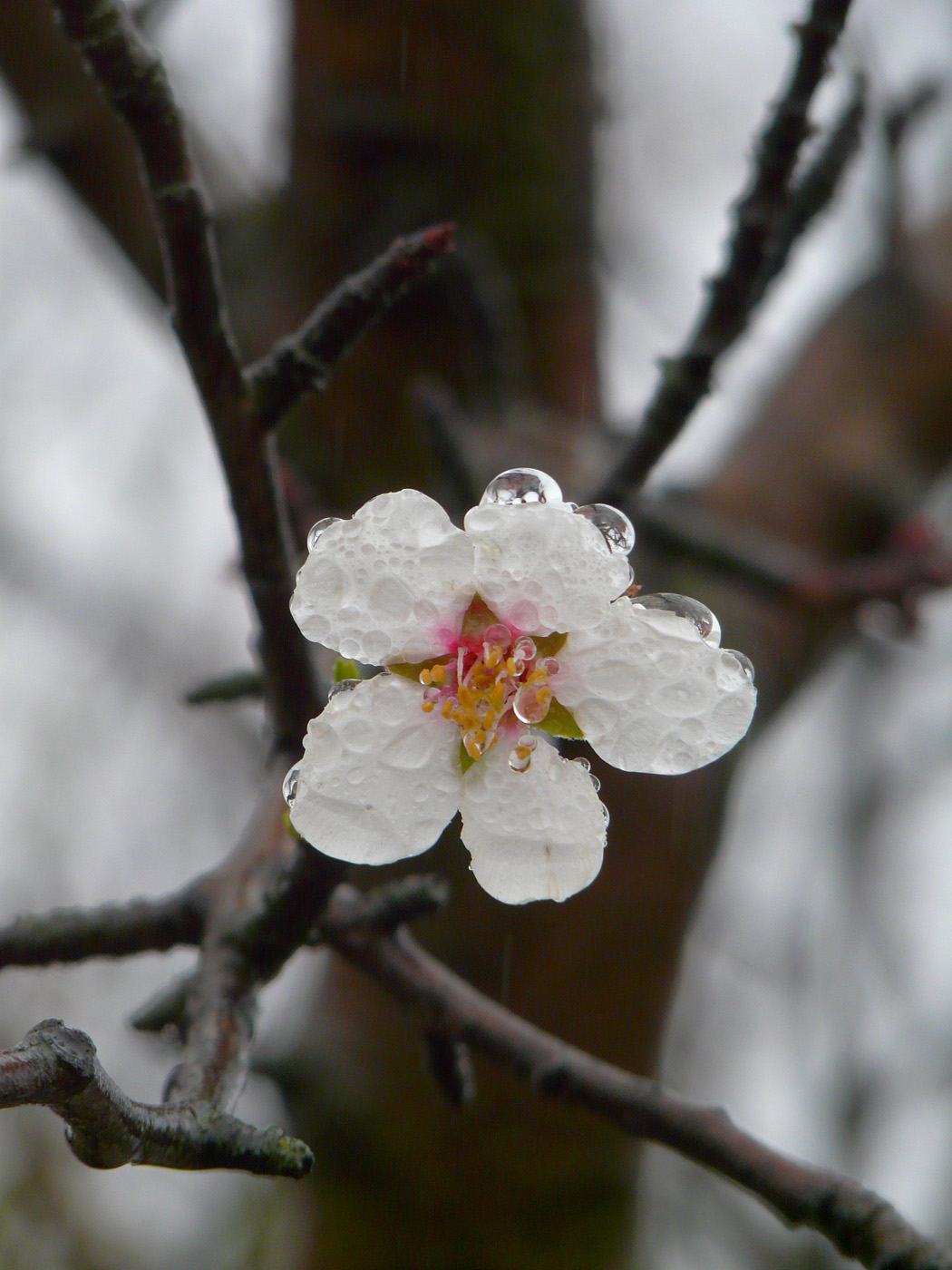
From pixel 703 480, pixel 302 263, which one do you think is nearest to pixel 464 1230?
pixel 703 480

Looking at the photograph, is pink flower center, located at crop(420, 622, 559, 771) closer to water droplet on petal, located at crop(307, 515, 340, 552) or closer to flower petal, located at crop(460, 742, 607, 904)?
flower petal, located at crop(460, 742, 607, 904)

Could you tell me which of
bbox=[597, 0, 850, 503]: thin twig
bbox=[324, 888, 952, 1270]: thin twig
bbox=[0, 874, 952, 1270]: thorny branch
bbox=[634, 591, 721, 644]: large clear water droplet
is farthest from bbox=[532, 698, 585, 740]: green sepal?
bbox=[597, 0, 850, 503]: thin twig

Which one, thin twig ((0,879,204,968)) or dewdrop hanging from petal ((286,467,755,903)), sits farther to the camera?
thin twig ((0,879,204,968))

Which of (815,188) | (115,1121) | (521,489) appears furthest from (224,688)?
(815,188)

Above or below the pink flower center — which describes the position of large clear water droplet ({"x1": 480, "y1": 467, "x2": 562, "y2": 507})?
above

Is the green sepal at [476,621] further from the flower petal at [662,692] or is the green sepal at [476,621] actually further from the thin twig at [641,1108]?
the thin twig at [641,1108]

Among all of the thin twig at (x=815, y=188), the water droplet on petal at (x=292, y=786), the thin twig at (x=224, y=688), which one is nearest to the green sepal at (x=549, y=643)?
the water droplet on petal at (x=292, y=786)
